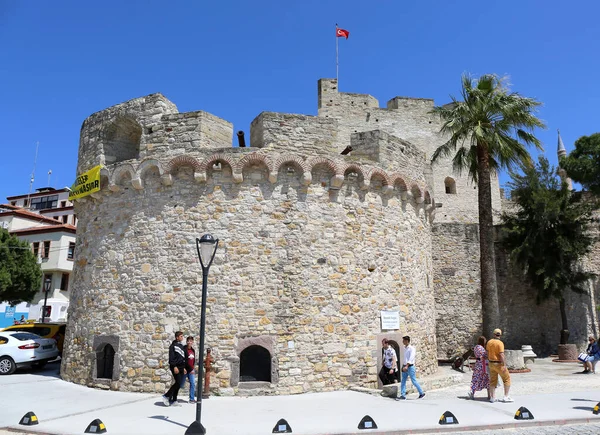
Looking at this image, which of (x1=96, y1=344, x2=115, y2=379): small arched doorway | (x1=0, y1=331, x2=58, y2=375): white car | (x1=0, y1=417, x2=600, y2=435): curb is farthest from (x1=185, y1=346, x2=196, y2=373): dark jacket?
(x1=0, y1=331, x2=58, y2=375): white car

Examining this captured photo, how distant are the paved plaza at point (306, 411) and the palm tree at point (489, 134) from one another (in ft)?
13.5

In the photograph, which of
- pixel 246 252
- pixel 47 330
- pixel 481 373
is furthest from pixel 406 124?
pixel 47 330

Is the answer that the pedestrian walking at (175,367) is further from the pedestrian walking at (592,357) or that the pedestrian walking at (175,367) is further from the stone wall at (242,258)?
the pedestrian walking at (592,357)

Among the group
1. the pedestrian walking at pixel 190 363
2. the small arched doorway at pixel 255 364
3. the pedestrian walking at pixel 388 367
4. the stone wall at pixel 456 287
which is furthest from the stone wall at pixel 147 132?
Answer: the stone wall at pixel 456 287

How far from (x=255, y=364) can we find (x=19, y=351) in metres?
8.35

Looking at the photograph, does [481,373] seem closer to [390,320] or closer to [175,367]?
[390,320]

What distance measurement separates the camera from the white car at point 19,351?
14.4 metres

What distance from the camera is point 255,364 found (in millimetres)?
11094

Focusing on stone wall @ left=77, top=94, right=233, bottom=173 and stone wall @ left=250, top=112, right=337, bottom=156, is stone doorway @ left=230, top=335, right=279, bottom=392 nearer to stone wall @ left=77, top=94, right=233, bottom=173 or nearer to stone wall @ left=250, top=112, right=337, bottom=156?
stone wall @ left=250, top=112, right=337, bottom=156

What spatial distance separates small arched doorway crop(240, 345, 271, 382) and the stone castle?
24 millimetres

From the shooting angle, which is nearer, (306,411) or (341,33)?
(306,411)

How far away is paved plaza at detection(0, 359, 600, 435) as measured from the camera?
25.0ft

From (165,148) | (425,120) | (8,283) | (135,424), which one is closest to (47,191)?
(8,283)

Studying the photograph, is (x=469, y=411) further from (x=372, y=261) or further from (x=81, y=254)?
(x=81, y=254)
